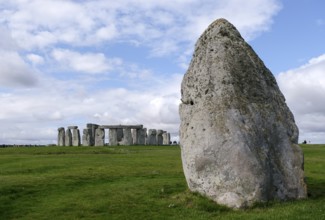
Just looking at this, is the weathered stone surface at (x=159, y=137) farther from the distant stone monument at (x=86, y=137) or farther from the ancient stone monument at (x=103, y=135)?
the distant stone monument at (x=86, y=137)

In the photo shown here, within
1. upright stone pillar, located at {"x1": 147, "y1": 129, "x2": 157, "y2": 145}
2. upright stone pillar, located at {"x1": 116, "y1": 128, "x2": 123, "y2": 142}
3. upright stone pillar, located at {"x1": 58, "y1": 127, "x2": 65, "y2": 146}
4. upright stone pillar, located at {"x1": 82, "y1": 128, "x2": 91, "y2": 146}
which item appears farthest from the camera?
upright stone pillar, located at {"x1": 147, "y1": 129, "x2": 157, "y2": 145}

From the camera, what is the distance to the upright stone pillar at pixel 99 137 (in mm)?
68319

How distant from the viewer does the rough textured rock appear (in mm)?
16359

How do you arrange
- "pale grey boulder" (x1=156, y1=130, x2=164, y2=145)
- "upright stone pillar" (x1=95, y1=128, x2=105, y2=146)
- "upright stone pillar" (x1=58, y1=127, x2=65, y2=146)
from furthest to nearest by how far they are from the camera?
"pale grey boulder" (x1=156, y1=130, x2=164, y2=145)
"upright stone pillar" (x1=58, y1=127, x2=65, y2=146)
"upright stone pillar" (x1=95, y1=128, x2=105, y2=146)

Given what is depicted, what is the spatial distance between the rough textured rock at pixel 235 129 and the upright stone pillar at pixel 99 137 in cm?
5059

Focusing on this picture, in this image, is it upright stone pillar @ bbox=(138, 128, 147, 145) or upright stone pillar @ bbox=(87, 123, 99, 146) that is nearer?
upright stone pillar @ bbox=(87, 123, 99, 146)

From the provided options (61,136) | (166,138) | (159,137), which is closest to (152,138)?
(159,137)

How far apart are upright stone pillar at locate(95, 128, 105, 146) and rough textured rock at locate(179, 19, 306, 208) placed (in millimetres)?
50593

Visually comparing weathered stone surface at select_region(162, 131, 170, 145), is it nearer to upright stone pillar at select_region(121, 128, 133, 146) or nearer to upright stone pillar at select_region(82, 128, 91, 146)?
upright stone pillar at select_region(121, 128, 133, 146)

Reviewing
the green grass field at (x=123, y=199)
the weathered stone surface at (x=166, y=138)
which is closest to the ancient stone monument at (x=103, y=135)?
the weathered stone surface at (x=166, y=138)

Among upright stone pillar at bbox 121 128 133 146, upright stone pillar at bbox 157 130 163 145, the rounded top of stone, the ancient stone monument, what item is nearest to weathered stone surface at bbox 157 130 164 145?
upright stone pillar at bbox 157 130 163 145

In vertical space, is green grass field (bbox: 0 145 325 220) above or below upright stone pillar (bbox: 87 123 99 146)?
below

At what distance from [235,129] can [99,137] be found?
53.4m

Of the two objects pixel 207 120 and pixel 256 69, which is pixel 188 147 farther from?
pixel 256 69
